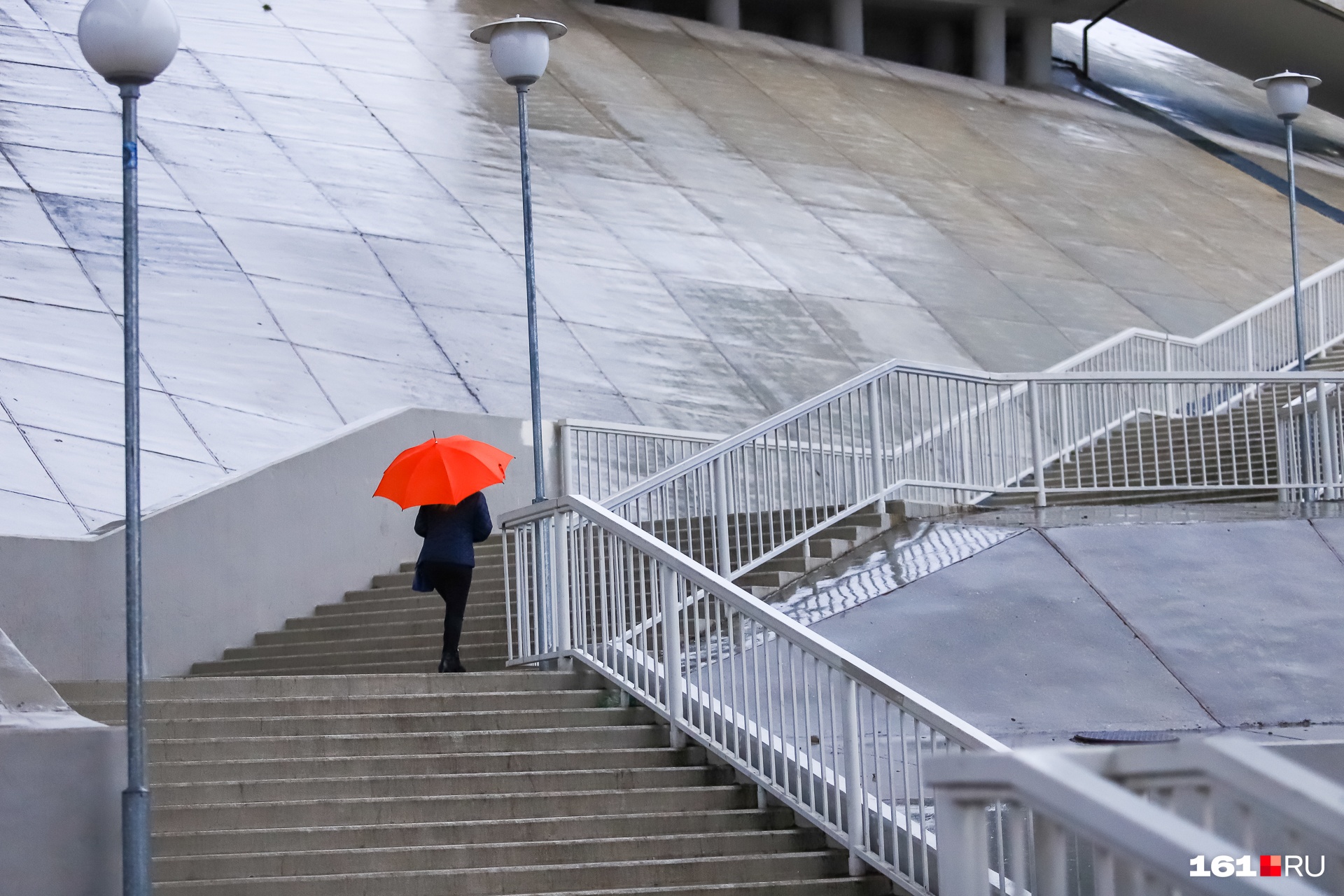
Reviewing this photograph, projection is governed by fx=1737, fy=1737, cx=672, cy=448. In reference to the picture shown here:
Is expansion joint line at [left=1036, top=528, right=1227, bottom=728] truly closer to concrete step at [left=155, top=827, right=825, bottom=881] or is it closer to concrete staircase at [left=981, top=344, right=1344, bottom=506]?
concrete staircase at [left=981, top=344, right=1344, bottom=506]

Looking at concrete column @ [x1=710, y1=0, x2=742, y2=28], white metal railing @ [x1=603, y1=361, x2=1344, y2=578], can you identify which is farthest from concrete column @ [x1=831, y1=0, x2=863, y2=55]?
white metal railing @ [x1=603, y1=361, x2=1344, y2=578]

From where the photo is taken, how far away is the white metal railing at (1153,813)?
3570 mm

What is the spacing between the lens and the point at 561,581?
11039 millimetres

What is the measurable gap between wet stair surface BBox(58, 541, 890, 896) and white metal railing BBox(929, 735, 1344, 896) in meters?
3.64

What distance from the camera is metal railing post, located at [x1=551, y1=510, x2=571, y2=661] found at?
10.9m

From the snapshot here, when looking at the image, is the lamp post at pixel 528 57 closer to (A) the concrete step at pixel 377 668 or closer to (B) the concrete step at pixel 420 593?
(B) the concrete step at pixel 420 593

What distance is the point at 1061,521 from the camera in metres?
13.1

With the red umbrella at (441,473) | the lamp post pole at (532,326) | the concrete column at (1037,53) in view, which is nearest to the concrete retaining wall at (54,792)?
the red umbrella at (441,473)

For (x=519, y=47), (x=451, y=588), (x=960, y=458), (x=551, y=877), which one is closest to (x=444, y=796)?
(x=551, y=877)

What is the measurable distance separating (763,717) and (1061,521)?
392cm

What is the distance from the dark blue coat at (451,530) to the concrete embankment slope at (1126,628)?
240 cm

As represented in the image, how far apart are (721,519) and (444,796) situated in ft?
13.8

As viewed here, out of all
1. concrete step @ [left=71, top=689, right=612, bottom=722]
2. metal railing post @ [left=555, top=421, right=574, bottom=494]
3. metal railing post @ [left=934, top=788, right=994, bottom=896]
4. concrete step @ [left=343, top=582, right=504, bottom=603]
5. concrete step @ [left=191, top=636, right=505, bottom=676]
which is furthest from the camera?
metal railing post @ [left=555, top=421, right=574, bottom=494]

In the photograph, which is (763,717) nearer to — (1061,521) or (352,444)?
(1061,521)
